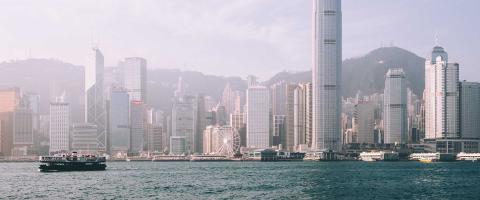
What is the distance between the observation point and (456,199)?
114 m

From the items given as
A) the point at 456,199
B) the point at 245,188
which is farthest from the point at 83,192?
the point at 456,199

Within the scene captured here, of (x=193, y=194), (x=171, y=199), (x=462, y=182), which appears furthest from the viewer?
(x=462, y=182)

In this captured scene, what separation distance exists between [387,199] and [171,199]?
32.9 meters

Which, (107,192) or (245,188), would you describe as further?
(245,188)

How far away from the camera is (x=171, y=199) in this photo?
112 metres

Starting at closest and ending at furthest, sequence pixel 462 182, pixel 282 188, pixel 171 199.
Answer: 1. pixel 171 199
2. pixel 282 188
3. pixel 462 182

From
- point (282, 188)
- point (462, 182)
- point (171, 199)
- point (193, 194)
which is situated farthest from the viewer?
point (462, 182)

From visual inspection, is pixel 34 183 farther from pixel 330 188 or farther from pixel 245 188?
pixel 330 188

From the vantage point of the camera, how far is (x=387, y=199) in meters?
113

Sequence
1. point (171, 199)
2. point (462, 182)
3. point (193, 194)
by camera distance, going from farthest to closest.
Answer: point (462, 182)
point (193, 194)
point (171, 199)

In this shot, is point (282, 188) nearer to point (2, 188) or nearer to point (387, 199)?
point (387, 199)

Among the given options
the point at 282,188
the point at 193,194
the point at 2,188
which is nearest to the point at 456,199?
the point at 282,188

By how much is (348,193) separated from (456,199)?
18292 mm

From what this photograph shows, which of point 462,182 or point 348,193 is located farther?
point 462,182
